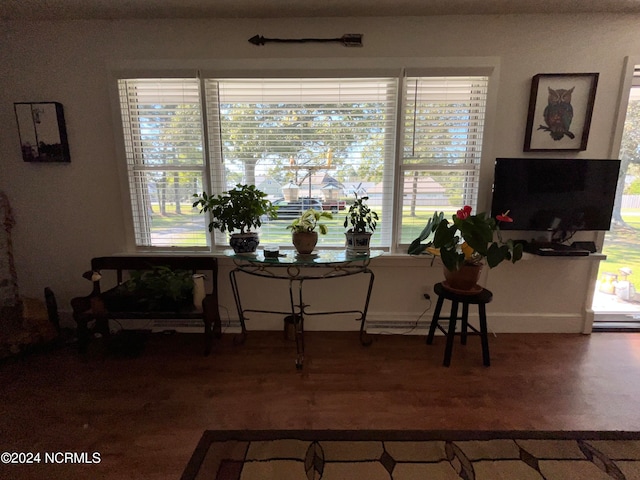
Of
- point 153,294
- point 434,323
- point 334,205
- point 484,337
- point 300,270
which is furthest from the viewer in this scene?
point 300,270

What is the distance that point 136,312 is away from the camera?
2.26 m

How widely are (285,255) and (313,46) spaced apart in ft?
5.27

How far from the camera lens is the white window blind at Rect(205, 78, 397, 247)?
2.39 metres

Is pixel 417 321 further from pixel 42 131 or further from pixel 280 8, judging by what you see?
pixel 42 131

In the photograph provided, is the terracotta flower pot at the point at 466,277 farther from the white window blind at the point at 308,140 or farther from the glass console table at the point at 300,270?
the white window blind at the point at 308,140

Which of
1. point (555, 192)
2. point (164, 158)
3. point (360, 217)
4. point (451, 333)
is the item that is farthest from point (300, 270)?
point (555, 192)

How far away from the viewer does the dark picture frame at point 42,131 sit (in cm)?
240

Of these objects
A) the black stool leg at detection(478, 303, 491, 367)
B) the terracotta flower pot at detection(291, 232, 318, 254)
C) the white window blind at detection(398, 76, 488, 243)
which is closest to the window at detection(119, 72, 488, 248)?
the white window blind at detection(398, 76, 488, 243)

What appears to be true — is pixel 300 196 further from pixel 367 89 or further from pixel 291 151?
pixel 367 89

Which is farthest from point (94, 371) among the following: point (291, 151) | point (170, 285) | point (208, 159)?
point (291, 151)

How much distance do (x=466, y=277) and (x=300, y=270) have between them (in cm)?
131

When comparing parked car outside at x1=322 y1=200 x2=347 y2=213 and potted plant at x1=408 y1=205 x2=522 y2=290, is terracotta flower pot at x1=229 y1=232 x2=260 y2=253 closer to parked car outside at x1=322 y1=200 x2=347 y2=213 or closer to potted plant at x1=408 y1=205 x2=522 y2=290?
parked car outside at x1=322 y1=200 x2=347 y2=213

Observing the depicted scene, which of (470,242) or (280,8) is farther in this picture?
(280,8)

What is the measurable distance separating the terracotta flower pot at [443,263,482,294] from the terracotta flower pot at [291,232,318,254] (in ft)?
3.19
